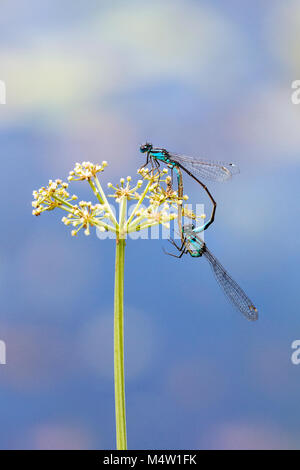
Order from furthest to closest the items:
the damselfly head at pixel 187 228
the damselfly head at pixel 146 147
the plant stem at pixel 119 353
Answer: the damselfly head at pixel 146 147
the damselfly head at pixel 187 228
the plant stem at pixel 119 353

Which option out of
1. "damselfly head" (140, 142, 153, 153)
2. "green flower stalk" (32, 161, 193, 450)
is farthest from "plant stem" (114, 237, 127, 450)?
"damselfly head" (140, 142, 153, 153)

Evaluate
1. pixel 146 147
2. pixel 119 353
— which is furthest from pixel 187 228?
pixel 119 353

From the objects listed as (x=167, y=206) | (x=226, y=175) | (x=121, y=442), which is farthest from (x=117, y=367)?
(x=226, y=175)

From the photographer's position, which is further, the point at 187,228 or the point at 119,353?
the point at 187,228

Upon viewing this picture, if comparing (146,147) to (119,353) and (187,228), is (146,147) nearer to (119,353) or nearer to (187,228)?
(187,228)

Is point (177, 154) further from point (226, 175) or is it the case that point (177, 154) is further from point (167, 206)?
point (167, 206)

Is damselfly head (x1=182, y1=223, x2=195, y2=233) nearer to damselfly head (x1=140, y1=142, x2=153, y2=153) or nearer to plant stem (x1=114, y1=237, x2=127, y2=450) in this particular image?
damselfly head (x1=140, y1=142, x2=153, y2=153)

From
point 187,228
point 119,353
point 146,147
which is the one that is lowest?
point 119,353

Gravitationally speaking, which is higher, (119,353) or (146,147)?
(146,147)

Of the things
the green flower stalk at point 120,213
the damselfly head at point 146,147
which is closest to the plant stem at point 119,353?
the green flower stalk at point 120,213

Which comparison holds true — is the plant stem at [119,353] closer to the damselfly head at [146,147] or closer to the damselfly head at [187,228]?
the damselfly head at [187,228]
